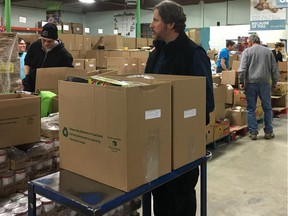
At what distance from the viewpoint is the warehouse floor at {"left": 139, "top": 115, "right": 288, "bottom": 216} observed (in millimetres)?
3074

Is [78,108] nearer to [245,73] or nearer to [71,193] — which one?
[71,193]

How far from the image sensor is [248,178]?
3.79 meters

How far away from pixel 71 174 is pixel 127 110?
45 centimetres

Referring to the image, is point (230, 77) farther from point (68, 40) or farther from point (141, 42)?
point (141, 42)

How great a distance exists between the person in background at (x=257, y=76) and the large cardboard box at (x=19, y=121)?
392 cm

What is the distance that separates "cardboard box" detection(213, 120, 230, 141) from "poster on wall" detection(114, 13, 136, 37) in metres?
12.1

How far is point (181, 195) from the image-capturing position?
202cm

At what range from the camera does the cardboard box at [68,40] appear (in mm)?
7898

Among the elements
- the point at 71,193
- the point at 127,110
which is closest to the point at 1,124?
the point at 71,193

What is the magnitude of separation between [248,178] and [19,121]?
8.72 feet

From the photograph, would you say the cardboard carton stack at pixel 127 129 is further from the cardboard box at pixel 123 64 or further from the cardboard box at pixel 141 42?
the cardboard box at pixel 141 42

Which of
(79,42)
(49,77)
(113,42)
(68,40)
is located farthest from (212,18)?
(49,77)

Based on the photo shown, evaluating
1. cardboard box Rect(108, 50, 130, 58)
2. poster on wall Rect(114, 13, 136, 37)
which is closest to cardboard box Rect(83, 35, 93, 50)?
cardboard box Rect(108, 50, 130, 58)

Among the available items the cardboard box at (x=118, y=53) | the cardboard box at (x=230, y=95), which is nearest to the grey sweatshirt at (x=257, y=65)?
the cardboard box at (x=230, y=95)
